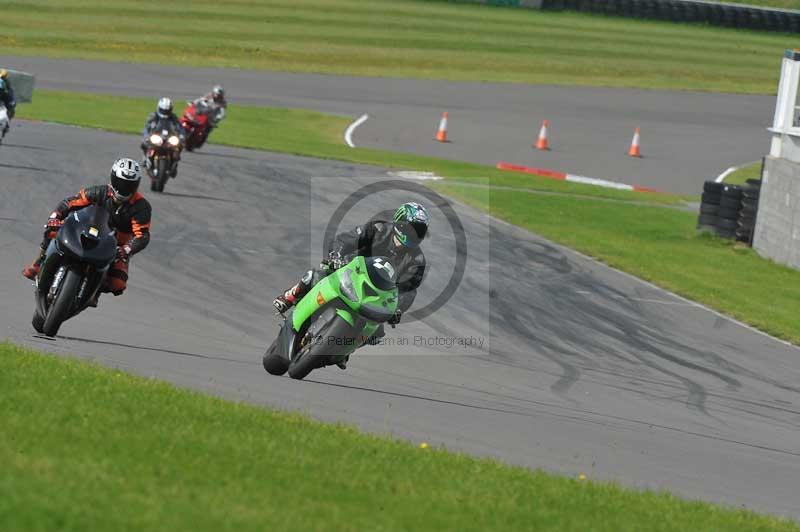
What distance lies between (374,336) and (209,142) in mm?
21261

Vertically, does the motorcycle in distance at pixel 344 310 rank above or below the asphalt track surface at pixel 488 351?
above

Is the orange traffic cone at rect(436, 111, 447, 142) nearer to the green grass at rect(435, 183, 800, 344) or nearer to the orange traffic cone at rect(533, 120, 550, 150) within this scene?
the orange traffic cone at rect(533, 120, 550, 150)

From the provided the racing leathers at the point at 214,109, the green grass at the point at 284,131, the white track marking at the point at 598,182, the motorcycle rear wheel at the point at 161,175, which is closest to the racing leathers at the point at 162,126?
the motorcycle rear wheel at the point at 161,175

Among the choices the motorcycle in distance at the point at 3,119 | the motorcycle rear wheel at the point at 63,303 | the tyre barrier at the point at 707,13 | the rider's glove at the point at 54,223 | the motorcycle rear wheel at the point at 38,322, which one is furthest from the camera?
the tyre barrier at the point at 707,13

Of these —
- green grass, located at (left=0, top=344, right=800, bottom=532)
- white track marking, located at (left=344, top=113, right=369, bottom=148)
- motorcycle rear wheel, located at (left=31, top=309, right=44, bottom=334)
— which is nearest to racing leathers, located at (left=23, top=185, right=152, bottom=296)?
motorcycle rear wheel, located at (left=31, top=309, right=44, bottom=334)

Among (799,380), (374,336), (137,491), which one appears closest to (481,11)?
(799,380)

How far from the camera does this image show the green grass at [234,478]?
6.34 m

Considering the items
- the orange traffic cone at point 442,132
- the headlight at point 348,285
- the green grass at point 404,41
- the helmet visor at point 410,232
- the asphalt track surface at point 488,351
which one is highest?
the green grass at point 404,41

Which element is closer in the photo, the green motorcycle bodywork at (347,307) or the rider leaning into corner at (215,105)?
the green motorcycle bodywork at (347,307)

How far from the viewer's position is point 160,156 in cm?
2205

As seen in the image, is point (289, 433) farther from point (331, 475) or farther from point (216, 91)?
point (216, 91)

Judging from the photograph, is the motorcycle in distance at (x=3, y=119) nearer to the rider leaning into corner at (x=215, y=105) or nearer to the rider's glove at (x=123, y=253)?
the rider leaning into corner at (x=215, y=105)

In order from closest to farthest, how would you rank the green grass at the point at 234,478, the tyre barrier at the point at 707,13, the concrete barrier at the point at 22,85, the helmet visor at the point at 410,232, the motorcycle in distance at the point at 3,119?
the green grass at the point at 234,478
the helmet visor at the point at 410,232
the motorcycle in distance at the point at 3,119
the concrete barrier at the point at 22,85
the tyre barrier at the point at 707,13

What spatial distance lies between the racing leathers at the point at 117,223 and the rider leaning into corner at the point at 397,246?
6.30ft
